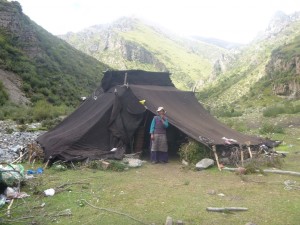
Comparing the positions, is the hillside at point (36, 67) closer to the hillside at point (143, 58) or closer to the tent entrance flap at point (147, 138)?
the tent entrance flap at point (147, 138)

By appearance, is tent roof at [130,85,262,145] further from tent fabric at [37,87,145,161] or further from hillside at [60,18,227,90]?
hillside at [60,18,227,90]

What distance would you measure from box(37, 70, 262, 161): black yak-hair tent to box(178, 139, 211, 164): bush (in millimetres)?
187

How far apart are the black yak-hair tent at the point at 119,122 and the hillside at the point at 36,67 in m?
15.9

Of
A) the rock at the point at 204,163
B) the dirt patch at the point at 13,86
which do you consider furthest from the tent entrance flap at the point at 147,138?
the dirt patch at the point at 13,86

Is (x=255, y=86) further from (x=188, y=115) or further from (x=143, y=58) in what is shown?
(x=143, y=58)

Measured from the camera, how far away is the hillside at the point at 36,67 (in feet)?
108

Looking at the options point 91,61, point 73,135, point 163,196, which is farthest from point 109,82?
point 91,61

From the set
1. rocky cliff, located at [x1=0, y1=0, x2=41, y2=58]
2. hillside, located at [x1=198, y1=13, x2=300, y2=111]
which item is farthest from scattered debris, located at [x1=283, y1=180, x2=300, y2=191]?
rocky cliff, located at [x1=0, y1=0, x2=41, y2=58]

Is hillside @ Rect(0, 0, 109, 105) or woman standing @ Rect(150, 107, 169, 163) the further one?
hillside @ Rect(0, 0, 109, 105)

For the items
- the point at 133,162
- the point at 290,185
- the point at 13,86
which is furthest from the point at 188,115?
the point at 13,86

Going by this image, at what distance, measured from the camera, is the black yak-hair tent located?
10.6 meters

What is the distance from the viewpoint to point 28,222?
5.67 metres

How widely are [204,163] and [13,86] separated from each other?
81.3 feet

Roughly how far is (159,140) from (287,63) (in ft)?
131
